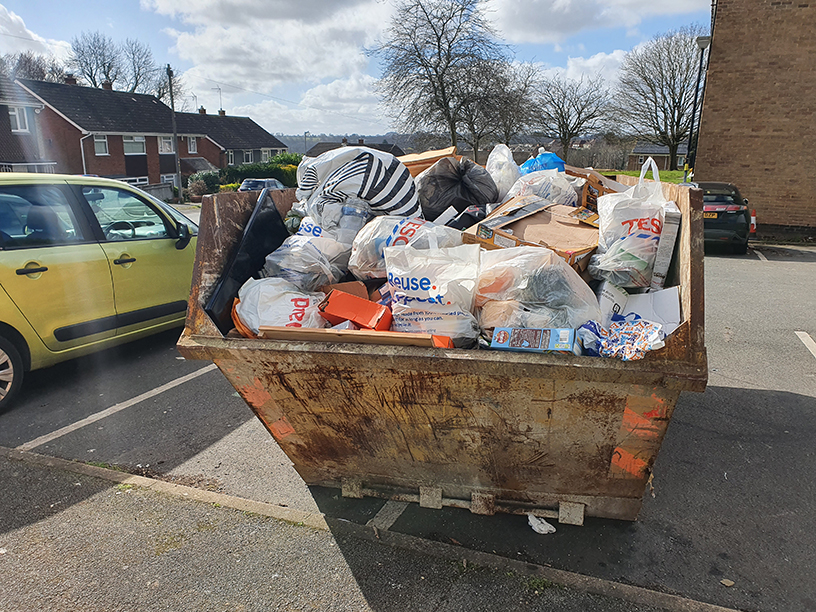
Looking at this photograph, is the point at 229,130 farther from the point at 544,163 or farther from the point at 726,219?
the point at 544,163

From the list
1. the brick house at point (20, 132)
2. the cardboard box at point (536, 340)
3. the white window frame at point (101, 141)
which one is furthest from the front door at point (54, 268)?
the white window frame at point (101, 141)

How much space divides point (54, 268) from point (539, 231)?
11.5ft

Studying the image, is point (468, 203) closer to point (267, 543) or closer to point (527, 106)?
point (267, 543)

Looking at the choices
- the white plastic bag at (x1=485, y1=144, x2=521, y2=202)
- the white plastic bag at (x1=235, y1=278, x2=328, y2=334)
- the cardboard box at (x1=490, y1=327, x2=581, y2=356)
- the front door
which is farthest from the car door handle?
the cardboard box at (x1=490, y1=327, x2=581, y2=356)

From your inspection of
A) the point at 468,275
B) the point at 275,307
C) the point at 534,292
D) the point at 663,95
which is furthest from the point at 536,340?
the point at 663,95

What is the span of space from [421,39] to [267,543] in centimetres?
2588

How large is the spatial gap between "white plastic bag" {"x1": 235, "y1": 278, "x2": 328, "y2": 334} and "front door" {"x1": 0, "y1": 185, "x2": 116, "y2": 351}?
234 cm

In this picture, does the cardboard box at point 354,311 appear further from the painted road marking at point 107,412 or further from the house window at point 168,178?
the house window at point 168,178

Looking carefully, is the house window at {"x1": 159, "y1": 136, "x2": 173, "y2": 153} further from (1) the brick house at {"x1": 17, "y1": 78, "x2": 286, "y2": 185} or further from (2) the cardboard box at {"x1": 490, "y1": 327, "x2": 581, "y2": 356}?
(2) the cardboard box at {"x1": 490, "y1": 327, "x2": 581, "y2": 356}

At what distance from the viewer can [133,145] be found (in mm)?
34500

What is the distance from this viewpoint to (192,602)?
7.24ft

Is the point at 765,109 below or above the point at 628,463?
above

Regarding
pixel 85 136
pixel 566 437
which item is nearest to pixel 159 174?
pixel 85 136

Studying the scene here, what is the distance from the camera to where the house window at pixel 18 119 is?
28703mm
